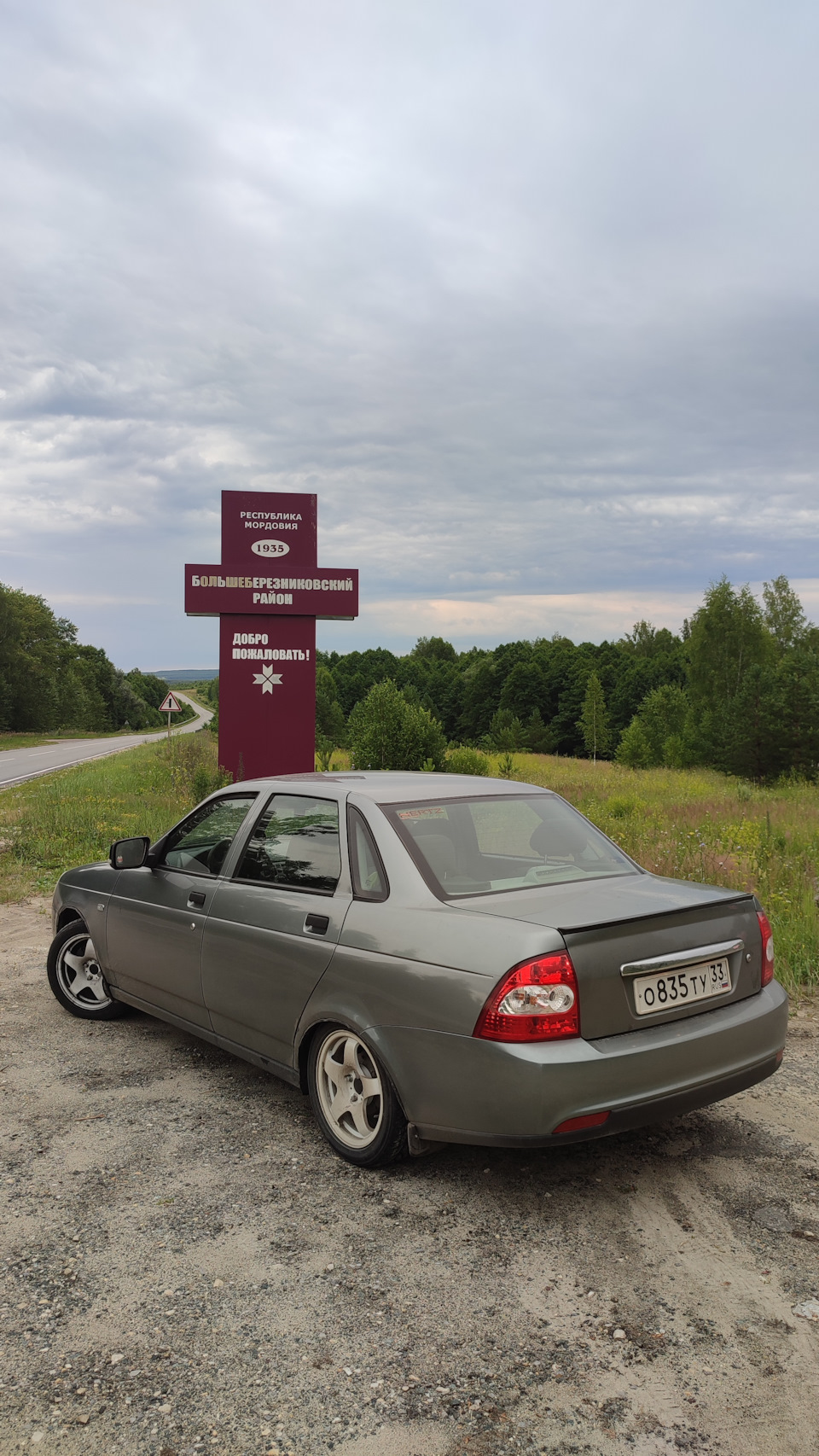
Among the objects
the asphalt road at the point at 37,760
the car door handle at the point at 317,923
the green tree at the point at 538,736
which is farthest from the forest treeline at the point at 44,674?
the car door handle at the point at 317,923

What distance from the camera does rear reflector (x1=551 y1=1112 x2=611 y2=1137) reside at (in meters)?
2.87

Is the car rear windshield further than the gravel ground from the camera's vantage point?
Yes

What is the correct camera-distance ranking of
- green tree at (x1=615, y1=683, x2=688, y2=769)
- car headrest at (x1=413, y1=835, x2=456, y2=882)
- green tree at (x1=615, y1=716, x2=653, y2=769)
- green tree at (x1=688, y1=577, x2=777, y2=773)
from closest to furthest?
Answer: car headrest at (x1=413, y1=835, x2=456, y2=882), green tree at (x1=615, y1=683, x2=688, y2=769), green tree at (x1=615, y1=716, x2=653, y2=769), green tree at (x1=688, y1=577, x2=777, y2=773)

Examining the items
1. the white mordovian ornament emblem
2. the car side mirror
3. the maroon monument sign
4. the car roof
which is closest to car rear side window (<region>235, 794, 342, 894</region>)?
the car roof

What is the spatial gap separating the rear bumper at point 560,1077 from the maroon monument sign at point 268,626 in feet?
53.3

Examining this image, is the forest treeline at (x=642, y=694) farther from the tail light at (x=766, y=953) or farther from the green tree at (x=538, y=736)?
the tail light at (x=766, y=953)

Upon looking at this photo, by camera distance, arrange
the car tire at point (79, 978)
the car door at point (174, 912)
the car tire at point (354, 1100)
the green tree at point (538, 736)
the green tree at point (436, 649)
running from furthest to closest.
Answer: the green tree at point (436, 649) → the green tree at point (538, 736) → the car tire at point (79, 978) → the car door at point (174, 912) → the car tire at point (354, 1100)

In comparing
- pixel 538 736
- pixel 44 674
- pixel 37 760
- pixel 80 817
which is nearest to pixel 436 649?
pixel 538 736

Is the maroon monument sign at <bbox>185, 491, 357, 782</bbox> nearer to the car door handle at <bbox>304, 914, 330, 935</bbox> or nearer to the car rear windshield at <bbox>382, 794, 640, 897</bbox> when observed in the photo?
the car rear windshield at <bbox>382, 794, 640, 897</bbox>

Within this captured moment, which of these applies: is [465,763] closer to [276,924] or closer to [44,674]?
[276,924]

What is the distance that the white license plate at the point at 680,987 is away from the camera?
3.10 metres

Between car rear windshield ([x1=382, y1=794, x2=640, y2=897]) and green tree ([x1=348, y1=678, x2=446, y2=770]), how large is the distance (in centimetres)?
1834

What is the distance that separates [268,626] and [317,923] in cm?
1633

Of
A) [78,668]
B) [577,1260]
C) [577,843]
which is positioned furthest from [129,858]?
[78,668]
